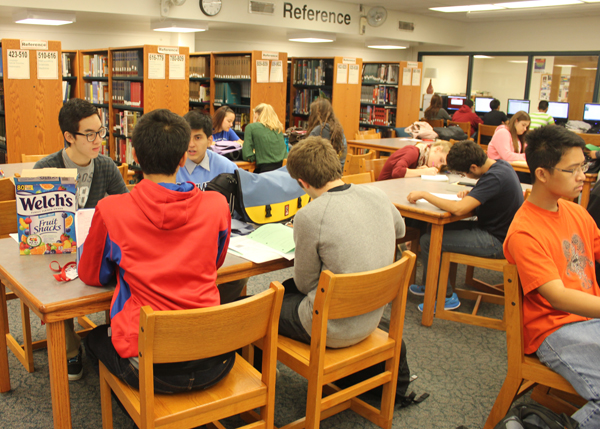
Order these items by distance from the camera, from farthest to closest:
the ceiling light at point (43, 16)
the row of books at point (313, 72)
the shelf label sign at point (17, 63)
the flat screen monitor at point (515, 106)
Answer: the flat screen monitor at point (515, 106), the row of books at point (313, 72), the ceiling light at point (43, 16), the shelf label sign at point (17, 63)

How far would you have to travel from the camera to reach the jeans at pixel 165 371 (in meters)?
1.41

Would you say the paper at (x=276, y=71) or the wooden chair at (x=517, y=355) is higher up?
the paper at (x=276, y=71)

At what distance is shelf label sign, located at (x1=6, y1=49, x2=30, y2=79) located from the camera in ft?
16.9

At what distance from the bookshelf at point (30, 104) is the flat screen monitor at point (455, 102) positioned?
833 cm

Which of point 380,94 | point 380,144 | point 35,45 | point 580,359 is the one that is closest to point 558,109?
point 380,94

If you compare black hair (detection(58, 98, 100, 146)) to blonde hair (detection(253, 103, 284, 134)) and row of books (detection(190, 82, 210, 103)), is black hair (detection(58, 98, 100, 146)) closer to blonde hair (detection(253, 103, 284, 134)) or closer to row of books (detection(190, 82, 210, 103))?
blonde hair (detection(253, 103, 284, 134))

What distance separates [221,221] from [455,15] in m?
10.8

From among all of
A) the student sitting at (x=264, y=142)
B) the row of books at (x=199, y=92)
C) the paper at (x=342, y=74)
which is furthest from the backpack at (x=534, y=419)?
the paper at (x=342, y=74)

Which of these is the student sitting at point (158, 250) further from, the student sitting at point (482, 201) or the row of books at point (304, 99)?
the row of books at point (304, 99)

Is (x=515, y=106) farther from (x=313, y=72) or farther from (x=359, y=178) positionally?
(x=359, y=178)

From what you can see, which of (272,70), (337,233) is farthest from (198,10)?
(337,233)

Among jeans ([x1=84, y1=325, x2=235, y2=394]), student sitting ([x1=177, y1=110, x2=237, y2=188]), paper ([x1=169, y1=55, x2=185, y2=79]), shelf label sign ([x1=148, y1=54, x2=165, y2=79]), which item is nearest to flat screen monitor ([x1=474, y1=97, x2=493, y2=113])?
paper ([x1=169, y1=55, x2=185, y2=79])

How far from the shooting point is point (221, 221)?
1525mm

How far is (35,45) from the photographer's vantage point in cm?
528
